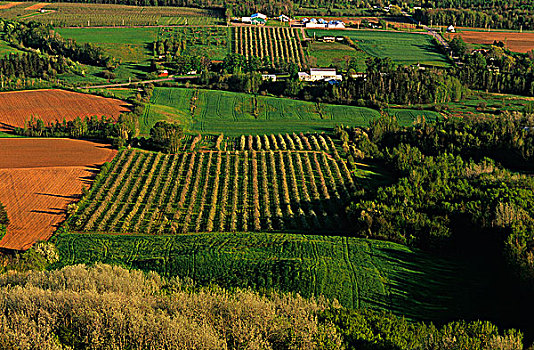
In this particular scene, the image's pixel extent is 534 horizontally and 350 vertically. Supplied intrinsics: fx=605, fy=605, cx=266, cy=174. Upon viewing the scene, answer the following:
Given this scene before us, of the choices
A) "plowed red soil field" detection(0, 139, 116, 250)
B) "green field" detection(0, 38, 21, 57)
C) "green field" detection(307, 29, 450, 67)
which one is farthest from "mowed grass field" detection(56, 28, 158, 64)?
"plowed red soil field" detection(0, 139, 116, 250)

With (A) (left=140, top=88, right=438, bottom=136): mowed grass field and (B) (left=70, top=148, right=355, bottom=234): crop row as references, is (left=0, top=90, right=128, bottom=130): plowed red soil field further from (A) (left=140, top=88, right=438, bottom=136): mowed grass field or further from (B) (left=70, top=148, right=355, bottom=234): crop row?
(B) (left=70, top=148, right=355, bottom=234): crop row

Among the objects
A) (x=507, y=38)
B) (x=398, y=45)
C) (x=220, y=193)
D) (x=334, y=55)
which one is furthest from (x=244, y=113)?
(x=507, y=38)

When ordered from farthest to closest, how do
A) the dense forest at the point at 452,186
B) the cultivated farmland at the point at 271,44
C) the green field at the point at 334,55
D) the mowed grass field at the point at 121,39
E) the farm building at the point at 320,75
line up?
the cultivated farmland at the point at 271,44, the mowed grass field at the point at 121,39, the green field at the point at 334,55, the farm building at the point at 320,75, the dense forest at the point at 452,186

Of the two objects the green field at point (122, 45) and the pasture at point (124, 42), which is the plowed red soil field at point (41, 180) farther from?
the pasture at point (124, 42)

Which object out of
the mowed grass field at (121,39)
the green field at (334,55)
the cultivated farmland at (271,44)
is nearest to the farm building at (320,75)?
the green field at (334,55)

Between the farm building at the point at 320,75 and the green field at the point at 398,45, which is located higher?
the green field at the point at 398,45

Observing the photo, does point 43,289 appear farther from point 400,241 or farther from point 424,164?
point 424,164

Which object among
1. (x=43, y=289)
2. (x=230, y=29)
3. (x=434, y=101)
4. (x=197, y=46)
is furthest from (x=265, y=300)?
(x=230, y=29)

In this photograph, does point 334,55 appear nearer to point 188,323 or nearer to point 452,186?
point 452,186
